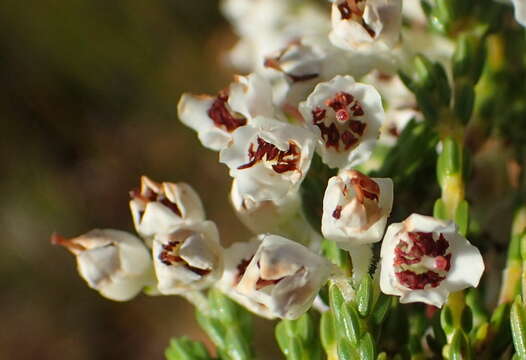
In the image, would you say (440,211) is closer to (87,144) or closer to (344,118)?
(344,118)

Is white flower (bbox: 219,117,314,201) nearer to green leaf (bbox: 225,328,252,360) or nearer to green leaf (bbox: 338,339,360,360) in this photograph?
green leaf (bbox: 338,339,360,360)

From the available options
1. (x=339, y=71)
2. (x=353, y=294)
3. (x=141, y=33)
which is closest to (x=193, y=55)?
(x=141, y=33)

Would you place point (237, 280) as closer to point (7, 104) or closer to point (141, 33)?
point (141, 33)

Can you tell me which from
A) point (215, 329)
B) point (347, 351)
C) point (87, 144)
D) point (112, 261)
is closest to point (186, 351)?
point (215, 329)

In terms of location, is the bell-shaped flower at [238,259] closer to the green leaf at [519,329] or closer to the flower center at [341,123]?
the flower center at [341,123]

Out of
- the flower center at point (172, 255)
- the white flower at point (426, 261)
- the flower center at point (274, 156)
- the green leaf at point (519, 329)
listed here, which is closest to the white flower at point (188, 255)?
the flower center at point (172, 255)

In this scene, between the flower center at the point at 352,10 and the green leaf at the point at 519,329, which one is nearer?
the green leaf at the point at 519,329

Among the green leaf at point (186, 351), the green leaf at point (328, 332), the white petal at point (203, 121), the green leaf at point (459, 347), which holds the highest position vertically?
the white petal at point (203, 121)
